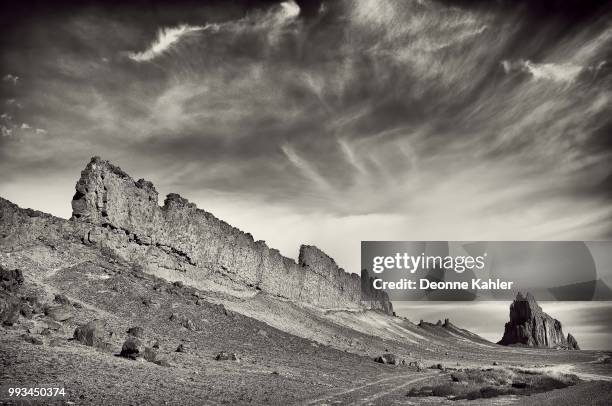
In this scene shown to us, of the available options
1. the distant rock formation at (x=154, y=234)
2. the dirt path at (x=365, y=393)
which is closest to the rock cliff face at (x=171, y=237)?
the distant rock formation at (x=154, y=234)

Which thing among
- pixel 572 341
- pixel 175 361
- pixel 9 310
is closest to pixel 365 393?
pixel 175 361

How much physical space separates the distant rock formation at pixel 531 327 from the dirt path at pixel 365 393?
17175 cm

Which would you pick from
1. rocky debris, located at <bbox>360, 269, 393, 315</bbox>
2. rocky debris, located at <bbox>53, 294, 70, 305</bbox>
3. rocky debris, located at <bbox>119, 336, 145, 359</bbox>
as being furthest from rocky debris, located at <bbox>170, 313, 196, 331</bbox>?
rocky debris, located at <bbox>360, 269, 393, 315</bbox>

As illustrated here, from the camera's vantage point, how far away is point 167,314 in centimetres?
2917

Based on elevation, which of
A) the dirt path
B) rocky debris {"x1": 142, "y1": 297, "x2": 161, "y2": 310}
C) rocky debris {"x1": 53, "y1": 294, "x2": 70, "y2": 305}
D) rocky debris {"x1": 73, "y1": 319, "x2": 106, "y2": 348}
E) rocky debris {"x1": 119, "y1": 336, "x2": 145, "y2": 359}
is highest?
rocky debris {"x1": 142, "y1": 297, "x2": 161, "y2": 310}

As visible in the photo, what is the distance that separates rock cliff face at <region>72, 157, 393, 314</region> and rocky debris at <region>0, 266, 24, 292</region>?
1124 centimetres

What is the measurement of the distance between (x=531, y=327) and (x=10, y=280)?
191 metres

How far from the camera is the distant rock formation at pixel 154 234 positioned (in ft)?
108

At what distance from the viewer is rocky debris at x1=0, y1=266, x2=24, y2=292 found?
22.6 meters

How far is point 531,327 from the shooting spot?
173500 mm

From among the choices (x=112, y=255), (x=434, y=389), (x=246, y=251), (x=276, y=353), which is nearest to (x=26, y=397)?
(x=434, y=389)

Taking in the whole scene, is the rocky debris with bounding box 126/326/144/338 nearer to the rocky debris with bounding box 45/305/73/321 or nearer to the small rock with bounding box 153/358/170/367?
the rocky debris with bounding box 45/305/73/321

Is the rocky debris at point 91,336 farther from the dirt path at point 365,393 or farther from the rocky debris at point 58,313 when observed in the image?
the dirt path at point 365,393

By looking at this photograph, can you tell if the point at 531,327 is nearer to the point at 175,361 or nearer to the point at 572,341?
the point at 572,341
